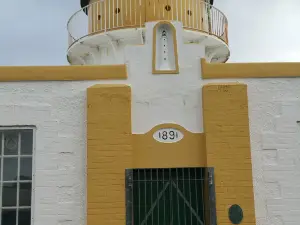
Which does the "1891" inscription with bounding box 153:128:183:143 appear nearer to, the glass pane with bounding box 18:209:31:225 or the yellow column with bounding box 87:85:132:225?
the yellow column with bounding box 87:85:132:225

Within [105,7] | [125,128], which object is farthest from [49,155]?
[105,7]

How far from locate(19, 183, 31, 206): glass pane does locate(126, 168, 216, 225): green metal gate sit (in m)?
1.64

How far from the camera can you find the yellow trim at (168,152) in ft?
27.0

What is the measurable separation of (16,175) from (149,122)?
227cm

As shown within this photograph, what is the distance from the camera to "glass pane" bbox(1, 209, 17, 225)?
810cm

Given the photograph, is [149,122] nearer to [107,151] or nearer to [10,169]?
[107,151]

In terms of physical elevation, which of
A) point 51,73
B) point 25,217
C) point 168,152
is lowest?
point 25,217

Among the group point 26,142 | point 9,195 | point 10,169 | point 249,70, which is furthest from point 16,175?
point 249,70

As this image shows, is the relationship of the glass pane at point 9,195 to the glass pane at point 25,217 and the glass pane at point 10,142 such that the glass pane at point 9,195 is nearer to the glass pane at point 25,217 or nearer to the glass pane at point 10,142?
the glass pane at point 25,217

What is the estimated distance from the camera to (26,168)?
326 inches

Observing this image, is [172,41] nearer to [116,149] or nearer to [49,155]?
[116,149]

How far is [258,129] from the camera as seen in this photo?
27.5ft

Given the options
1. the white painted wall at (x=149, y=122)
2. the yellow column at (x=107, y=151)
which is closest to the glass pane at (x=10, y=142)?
the white painted wall at (x=149, y=122)

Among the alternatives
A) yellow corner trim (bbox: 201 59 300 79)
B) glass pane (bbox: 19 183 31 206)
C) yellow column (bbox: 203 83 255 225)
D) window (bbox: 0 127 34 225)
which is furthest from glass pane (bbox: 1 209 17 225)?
yellow corner trim (bbox: 201 59 300 79)
